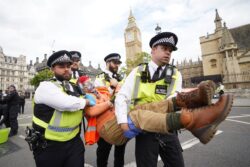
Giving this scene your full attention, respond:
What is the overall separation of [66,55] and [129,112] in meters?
1.23

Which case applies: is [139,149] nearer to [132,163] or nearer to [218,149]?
[132,163]

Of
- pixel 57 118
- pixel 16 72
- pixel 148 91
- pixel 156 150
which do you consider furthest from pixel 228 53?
pixel 16 72

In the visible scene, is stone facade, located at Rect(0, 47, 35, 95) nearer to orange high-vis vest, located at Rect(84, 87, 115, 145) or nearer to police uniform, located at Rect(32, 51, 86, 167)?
police uniform, located at Rect(32, 51, 86, 167)

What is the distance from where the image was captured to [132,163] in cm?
379

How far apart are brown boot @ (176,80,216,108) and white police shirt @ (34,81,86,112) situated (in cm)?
118

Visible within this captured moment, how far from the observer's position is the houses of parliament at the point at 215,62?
27.7 m

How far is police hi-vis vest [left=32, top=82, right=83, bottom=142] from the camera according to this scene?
6.77ft

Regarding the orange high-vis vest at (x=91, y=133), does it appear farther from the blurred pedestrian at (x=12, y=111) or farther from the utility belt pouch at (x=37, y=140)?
the blurred pedestrian at (x=12, y=111)

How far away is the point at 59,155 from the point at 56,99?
28.1 inches

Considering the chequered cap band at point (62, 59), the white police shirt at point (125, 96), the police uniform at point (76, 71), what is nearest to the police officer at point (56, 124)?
the chequered cap band at point (62, 59)

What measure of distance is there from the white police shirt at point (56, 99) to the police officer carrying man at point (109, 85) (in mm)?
859

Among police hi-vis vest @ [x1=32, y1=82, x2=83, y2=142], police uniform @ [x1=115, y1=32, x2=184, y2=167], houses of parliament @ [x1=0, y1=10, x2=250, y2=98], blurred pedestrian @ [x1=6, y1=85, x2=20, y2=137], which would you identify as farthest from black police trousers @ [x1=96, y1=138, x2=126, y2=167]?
houses of parliament @ [x1=0, y1=10, x2=250, y2=98]

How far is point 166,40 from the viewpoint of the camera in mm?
2291

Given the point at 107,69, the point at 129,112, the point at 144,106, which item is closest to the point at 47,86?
the point at 129,112
